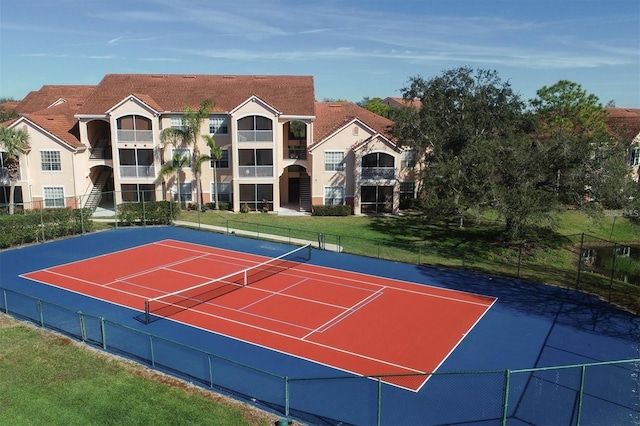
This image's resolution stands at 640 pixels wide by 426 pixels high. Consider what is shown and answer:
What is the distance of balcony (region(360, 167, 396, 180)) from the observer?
45.2 meters

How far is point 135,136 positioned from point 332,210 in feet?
60.7

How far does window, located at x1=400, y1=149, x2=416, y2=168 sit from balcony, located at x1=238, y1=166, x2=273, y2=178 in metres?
12.0

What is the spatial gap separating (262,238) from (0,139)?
23678 millimetres

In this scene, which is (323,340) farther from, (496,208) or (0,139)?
(0,139)

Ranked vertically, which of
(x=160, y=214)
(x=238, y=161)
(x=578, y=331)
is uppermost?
(x=238, y=161)

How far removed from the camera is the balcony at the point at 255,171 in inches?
1775

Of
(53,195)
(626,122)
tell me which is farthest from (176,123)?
(626,122)

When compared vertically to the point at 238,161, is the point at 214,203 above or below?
below

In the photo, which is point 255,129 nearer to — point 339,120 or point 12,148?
point 339,120

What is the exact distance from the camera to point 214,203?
46.6 meters

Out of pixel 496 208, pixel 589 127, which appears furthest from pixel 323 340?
pixel 589 127

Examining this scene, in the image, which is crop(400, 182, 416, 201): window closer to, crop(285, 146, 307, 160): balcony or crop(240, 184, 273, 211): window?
crop(285, 146, 307, 160): balcony

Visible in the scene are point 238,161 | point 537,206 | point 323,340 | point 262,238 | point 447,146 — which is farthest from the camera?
point 238,161

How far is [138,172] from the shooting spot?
148 feet
